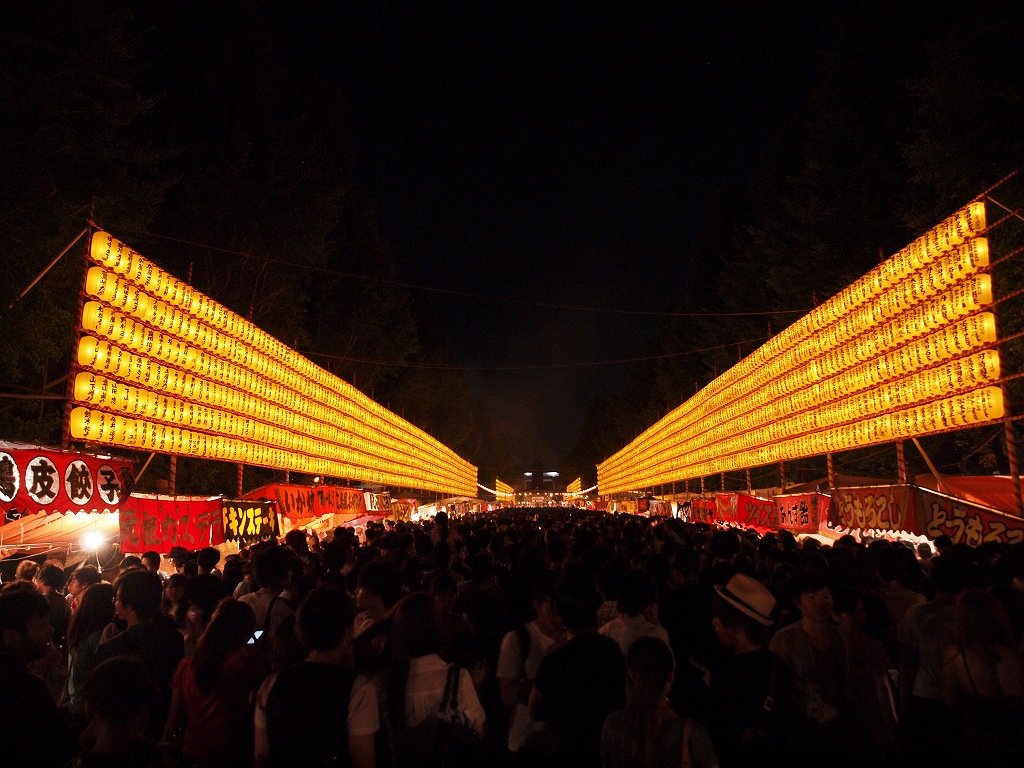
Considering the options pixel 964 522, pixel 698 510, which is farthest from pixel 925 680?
pixel 698 510

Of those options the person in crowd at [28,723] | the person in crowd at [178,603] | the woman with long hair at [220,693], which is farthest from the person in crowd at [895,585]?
the person in crowd at [178,603]

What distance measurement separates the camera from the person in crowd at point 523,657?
4363 mm

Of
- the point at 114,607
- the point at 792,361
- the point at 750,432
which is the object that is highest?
the point at 792,361

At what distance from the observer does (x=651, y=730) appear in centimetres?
303

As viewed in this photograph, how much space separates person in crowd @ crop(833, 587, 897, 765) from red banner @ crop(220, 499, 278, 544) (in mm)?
11146

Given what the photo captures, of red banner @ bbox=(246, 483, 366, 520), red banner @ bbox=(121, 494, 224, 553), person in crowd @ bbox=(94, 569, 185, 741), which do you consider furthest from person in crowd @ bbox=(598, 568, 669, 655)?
red banner @ bbox=(246, 483, 366, 520)

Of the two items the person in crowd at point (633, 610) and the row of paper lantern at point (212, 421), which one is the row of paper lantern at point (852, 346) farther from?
the row of paper lantern at point (212, 421)

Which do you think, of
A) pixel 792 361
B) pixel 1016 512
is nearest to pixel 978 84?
pixel 792 361

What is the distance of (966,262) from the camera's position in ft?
36.8

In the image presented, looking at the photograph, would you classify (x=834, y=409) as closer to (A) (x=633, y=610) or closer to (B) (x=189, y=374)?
(A) (x=633, y=610)

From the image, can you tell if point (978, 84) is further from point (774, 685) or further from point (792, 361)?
point (774, 685)

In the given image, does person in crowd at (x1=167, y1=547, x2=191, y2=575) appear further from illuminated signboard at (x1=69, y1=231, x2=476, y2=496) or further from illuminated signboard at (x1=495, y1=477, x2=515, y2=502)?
illuminated signboard at (x1=495, y1=477, x2=515, y2=502)

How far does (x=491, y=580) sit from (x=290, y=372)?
14.4 meters

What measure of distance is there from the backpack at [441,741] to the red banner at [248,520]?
10.3 metres
